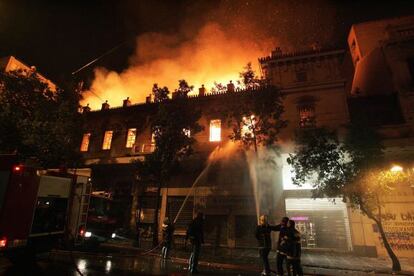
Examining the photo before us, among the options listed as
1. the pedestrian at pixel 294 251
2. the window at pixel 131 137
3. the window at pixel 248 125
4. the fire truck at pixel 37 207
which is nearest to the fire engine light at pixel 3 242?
the fire truck at pixel 37 207

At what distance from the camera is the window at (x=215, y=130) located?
2016cm

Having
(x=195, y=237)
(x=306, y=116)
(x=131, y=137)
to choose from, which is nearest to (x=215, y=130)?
(x=306, y=116)

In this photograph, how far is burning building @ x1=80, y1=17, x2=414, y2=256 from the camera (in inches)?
647

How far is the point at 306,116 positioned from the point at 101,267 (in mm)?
15913

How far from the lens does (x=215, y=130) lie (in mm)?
20453

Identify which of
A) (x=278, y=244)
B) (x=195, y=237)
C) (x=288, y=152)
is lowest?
(x=278, y=244)

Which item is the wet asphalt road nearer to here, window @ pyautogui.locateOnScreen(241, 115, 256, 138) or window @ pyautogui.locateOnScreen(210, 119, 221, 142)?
window @ pyautogui.locateOnScreen(241, 115, 256, 138)

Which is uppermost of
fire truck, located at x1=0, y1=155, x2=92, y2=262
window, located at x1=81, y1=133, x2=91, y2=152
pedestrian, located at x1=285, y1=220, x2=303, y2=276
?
window, located at x1=81, y1=133, x2=91, y2=152

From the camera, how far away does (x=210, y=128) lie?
20500mm

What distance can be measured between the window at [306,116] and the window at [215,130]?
19.8ft

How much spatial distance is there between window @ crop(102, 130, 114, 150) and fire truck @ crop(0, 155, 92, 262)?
13620 mm

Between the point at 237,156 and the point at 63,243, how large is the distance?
12224 millimetres

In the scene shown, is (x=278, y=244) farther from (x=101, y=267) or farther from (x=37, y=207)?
(x=37, y=207)

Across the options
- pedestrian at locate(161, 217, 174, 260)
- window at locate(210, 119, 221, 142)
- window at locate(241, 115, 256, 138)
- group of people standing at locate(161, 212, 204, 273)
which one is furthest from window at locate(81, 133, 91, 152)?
group of people standing at locate(161, 212, 204, 273)
